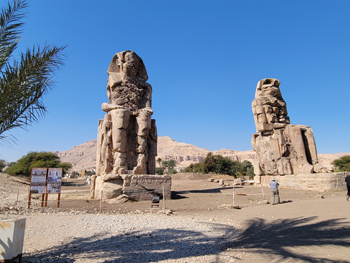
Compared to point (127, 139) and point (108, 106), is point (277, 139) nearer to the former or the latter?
point (127, 139)

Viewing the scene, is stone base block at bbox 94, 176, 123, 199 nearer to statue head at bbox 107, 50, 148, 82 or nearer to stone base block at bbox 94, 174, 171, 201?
stone base block at bbox 94, 174, 171, 201

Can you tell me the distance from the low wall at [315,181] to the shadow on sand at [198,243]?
20.3 feet

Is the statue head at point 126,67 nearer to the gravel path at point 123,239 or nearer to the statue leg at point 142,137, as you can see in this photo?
the statue leg at point 142,137

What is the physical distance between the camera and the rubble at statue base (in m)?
8.01

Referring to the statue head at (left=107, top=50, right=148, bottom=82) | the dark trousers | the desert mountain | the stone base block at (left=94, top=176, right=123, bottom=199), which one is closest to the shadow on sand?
the dark trousers

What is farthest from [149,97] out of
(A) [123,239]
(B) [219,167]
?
(B) [219,167]

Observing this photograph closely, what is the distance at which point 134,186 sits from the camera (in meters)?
8.02

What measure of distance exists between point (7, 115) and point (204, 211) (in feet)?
17.0

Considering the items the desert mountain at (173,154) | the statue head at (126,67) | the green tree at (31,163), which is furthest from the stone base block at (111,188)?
the desert mountain at (173,154)

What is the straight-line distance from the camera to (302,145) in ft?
38.0

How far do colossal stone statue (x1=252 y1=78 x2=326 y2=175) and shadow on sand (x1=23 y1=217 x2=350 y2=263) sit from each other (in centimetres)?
760

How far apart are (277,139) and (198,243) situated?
9883 mm

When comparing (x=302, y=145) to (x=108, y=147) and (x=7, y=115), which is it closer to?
(x=108, y=147)

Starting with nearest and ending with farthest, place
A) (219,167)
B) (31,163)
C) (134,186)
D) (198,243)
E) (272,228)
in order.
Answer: (198,243) → (272,228) → (134,186) → (31,163) → (219,167)
